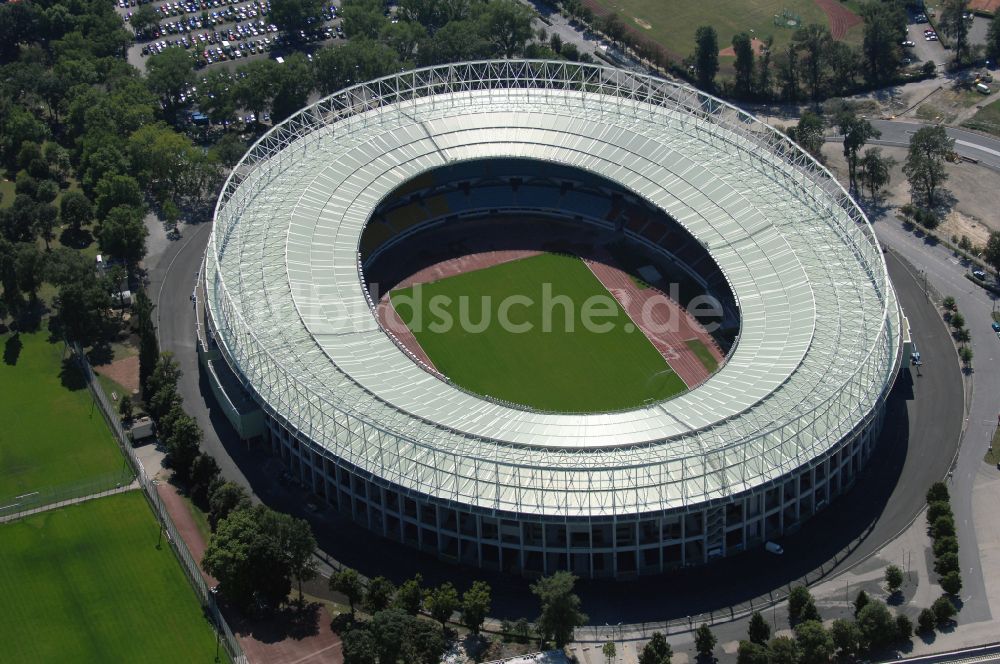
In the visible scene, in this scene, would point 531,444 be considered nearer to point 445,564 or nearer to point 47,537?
point 445,564

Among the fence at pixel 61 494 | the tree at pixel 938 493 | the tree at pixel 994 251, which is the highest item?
the tree at pixel 994 251

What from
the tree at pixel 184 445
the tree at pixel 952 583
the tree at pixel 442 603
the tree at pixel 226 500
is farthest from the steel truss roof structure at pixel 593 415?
the tree at pixel 952 583

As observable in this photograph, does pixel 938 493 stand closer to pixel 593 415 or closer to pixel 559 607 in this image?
pixel 593 415

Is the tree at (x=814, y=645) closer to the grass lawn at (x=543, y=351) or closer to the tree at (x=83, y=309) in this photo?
the grass lawn at (x=543, y=351)

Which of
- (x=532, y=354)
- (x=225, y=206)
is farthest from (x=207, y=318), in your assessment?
(x=532, y=354)

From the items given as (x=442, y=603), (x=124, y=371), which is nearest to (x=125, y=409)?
(x=124, y=371)
